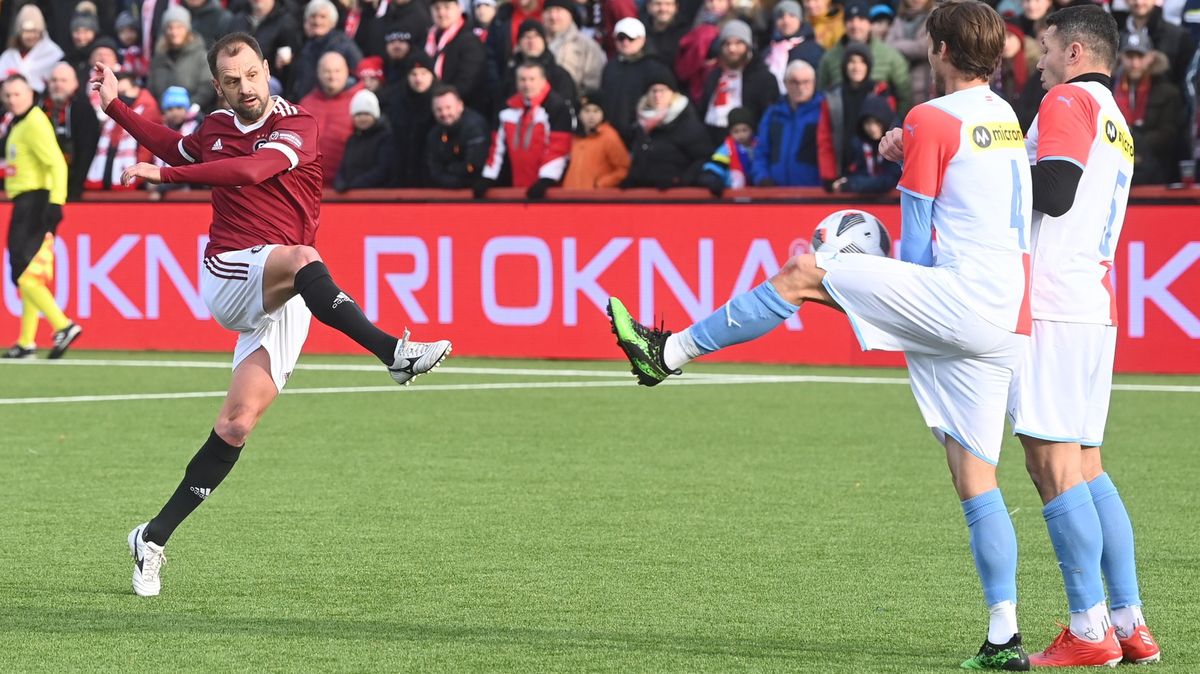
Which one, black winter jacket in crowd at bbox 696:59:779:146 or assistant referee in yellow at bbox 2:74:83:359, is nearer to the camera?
assistant referee in yellow at bbox 2:74:83:359

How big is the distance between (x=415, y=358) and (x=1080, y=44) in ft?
8.27

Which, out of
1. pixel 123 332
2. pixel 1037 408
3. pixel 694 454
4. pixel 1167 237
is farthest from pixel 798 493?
pixel 123 332

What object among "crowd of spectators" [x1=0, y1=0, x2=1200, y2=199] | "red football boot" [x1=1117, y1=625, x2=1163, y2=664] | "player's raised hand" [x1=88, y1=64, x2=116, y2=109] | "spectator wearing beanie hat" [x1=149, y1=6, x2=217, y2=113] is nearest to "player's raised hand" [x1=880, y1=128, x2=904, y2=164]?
"red football boot" [x1=1117, y1=625, x2=1163, y2=664]

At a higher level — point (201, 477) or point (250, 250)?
point (250, 250)

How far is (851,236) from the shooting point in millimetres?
5840

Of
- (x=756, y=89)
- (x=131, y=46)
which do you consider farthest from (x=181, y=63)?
(x=756, y=89)

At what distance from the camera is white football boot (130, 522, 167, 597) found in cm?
722

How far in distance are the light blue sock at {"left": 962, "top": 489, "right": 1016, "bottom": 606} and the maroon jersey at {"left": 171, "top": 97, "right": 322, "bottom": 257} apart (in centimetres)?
292

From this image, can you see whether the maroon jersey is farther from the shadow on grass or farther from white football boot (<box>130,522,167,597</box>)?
the shadow on grass

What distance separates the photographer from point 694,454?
449 inches

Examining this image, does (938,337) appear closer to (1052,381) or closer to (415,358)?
(1052,381)

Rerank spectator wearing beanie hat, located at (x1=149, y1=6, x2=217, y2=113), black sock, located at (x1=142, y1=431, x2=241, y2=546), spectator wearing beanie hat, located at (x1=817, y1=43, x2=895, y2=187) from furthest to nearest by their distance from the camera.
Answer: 1. spectator wearing beanie hat, located at (x1=149, y1=6, x2=217, y2=113)
2. spectator wearing beanie hat, located at (x1=817, y1=43, x2=895, y2=187)
3. black sock, located at (x1=142, y1=431, x2=241, y2=546)

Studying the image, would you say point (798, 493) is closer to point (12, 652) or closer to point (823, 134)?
point (12, 652)

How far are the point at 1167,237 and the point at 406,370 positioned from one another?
9443 millimetres
